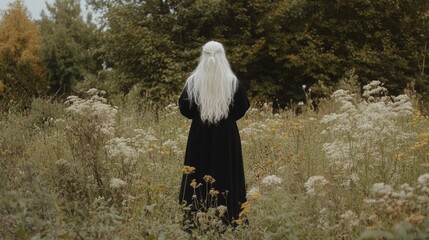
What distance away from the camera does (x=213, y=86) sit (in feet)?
17.0

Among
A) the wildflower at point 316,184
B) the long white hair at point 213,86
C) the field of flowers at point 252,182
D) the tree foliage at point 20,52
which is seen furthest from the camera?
the tree foliage at point 20,52

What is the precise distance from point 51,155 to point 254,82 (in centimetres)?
1410

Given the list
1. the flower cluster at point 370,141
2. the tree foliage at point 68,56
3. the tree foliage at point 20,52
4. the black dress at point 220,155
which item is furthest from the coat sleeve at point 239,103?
the tree foliage at point 68,56

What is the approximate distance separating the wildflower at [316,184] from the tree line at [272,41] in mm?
14534

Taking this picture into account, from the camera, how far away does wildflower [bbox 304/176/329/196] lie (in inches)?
165

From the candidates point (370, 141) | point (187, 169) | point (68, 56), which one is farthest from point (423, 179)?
point (68, 56)

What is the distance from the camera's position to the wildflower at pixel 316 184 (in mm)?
4199

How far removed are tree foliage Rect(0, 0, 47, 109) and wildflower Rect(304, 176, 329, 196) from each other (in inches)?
1309

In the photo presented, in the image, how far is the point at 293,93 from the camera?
Answer: 21.3 m

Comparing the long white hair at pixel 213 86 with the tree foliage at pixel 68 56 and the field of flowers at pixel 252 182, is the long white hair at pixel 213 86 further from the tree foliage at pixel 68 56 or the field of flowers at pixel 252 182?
the tree foliage at pixel 68 56

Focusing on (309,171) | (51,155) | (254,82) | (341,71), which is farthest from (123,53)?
(309,171)

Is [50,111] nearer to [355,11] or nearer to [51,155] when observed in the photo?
[51,155]

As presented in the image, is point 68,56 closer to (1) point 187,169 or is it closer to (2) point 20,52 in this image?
(2) point 20,52

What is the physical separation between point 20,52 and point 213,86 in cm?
3510
